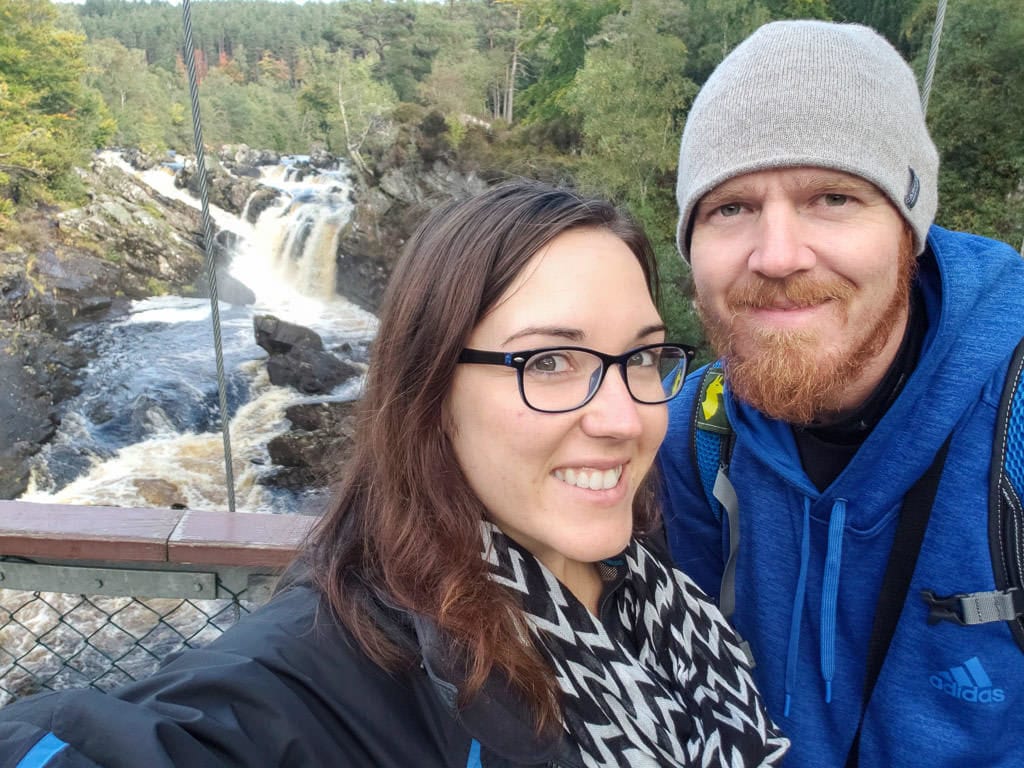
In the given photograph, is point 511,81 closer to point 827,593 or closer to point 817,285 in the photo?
point 817,285

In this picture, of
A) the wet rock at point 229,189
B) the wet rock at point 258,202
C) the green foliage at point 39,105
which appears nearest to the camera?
the green foliage at point 39,105

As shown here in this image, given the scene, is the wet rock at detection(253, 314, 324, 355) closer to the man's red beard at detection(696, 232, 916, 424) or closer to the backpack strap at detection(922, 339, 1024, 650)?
the man's red beard at detection(696, 232, 916, 424)

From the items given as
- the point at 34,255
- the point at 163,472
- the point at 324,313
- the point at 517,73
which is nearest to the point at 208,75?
the point at 517,73

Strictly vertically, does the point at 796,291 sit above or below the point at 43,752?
above

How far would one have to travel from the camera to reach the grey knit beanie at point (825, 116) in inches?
39.1

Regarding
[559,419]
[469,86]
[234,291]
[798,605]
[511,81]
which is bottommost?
[234,291]

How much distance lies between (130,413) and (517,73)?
20.1m

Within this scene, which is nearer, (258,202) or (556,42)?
(258,202)

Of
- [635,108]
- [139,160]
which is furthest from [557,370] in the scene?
[139,160]

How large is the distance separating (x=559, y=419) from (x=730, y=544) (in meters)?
0.57

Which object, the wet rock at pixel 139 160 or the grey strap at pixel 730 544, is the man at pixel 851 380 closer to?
the grey strap at pixel 730 544

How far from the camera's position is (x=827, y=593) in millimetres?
1021

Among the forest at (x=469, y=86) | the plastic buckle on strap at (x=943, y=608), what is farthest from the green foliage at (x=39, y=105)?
the plastic buckle on strap at (x=943, y=608)

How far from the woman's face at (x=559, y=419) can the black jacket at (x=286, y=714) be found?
186 mm
